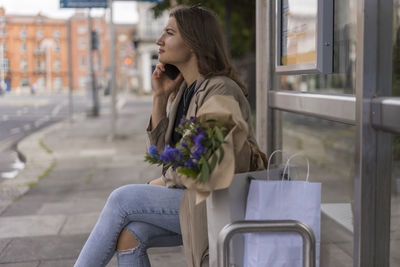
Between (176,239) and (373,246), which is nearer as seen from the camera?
(373,246)

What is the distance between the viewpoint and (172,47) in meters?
2.46

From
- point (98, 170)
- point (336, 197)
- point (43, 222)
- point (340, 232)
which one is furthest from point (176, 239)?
point (98, 170)

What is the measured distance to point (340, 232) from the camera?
3.47 meters

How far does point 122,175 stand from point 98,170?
2.09 feet

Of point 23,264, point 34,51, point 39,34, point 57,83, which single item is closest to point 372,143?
point 23,264

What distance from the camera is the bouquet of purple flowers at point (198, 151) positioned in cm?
173

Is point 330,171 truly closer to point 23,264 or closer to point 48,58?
point 23,264

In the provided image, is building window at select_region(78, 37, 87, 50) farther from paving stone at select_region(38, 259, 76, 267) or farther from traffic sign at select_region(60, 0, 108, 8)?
paving stone at select_region(38, 259, 76, 267)

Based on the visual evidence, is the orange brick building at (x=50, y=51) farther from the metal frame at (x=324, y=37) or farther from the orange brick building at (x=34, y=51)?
the metal frame at (x=324, y=37)

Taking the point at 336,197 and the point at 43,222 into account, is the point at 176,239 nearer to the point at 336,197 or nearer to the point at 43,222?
the point at 43,222

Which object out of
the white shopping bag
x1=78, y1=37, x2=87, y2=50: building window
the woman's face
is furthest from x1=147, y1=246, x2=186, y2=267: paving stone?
x1=78, y1=37, x2=87, y2=50: building window

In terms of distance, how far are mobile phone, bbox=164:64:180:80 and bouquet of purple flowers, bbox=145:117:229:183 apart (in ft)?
3.12

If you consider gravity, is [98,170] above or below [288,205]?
below

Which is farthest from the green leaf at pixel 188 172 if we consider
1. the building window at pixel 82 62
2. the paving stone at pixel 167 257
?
the building window at pixel 82 62
